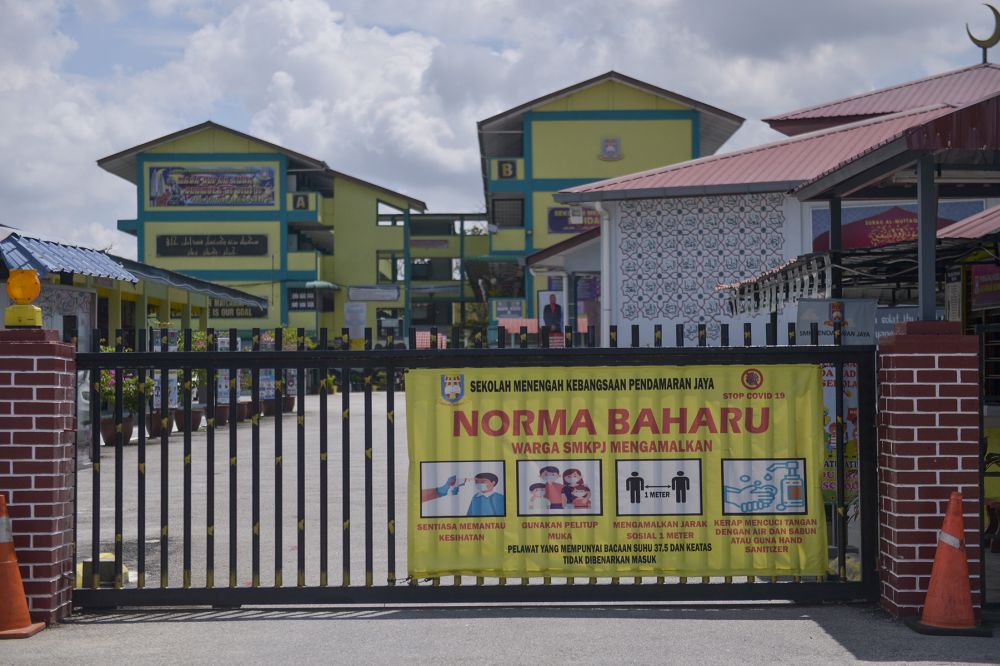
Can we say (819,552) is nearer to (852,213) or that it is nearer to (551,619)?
(551,619)

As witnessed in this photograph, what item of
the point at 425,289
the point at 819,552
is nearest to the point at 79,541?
the point at 819,552

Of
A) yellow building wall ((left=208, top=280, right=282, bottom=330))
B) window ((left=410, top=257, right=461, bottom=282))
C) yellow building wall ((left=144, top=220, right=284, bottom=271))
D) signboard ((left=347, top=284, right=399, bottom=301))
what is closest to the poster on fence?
yellow building wall ((left=208, top=280, right=282, bottom=330))

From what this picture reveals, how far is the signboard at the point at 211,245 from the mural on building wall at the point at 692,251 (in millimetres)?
39843

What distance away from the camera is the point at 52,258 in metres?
17.7

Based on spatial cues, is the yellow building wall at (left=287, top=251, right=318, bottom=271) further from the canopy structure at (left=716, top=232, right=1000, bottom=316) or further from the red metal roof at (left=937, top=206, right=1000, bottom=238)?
the red metal roof at (left=937, top=206, right=1000, bottom=238)

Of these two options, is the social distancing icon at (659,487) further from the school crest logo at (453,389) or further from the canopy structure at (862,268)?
the canopy structure at (862,268)

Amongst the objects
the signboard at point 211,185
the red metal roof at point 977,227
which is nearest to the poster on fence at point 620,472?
the red metal roof at point 977,227

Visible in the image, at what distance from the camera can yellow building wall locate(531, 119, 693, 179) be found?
4691 centimetres

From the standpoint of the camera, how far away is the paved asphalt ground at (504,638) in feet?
21.3

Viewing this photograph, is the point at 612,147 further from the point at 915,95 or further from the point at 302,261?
the point at 915,95

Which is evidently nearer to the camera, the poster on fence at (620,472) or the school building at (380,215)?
the poster on fence at (620,472)

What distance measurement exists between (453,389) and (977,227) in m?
7.39

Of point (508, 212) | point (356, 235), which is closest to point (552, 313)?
point (508, 212)

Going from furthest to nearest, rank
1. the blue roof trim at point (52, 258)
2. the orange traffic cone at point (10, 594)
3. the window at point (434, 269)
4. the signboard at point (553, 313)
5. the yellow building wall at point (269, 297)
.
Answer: the window at point (434, 269) → the yellow building wall at point (269, 297) → the signboard at point (553, 313) → the blue roof trim at point (52, 258) → the orange traffic cone at point (10, 594)
